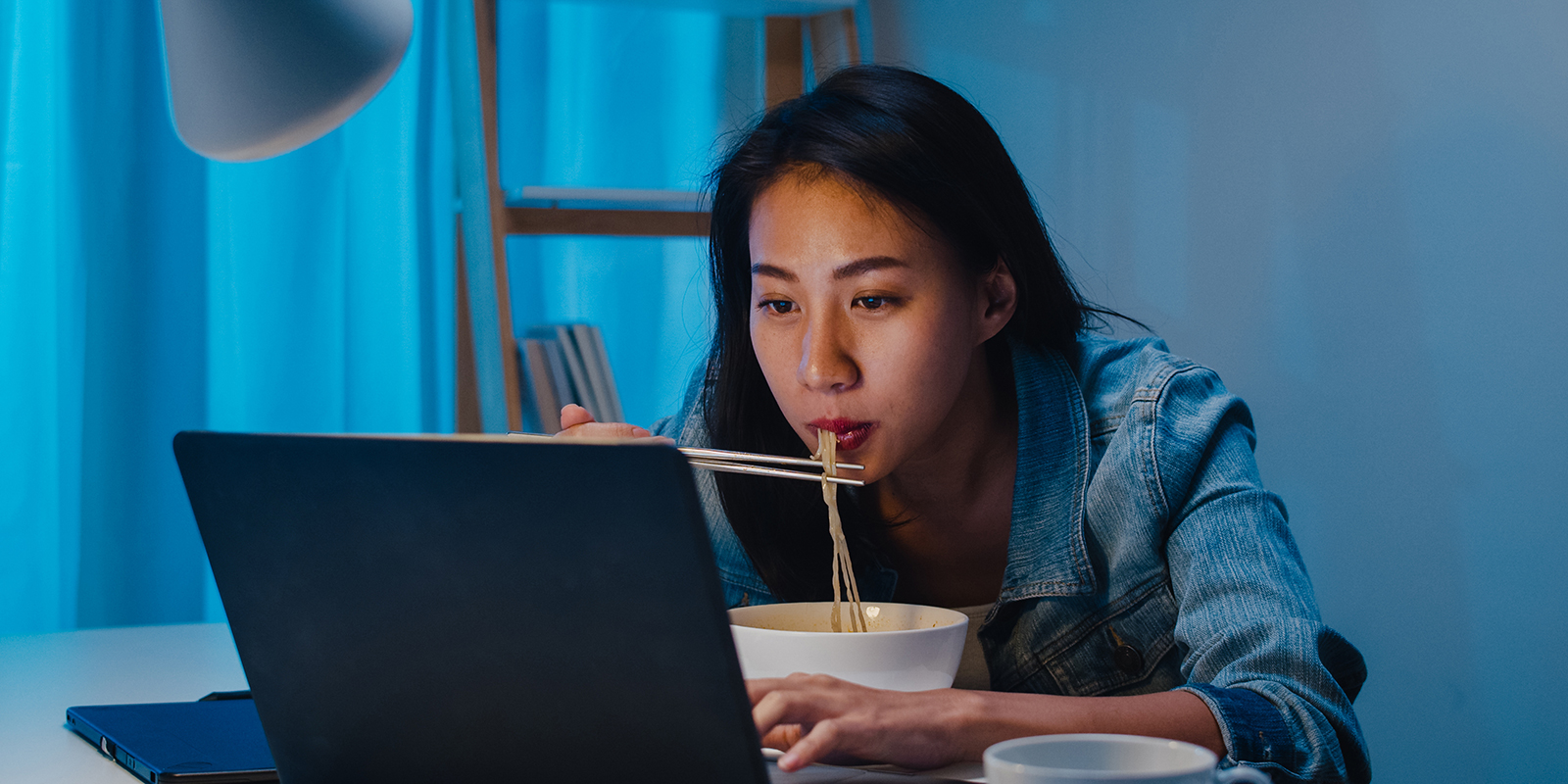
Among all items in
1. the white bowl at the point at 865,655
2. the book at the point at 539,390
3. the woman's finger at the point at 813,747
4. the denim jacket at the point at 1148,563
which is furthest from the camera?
the book at the point at 539,390

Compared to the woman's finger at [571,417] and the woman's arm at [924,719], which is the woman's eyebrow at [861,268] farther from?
the woman's arm at [924,719]

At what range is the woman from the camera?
96cm

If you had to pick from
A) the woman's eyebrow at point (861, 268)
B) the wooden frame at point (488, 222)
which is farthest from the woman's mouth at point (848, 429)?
the wooden frame at point (488, 222)

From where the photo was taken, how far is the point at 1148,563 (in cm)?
104

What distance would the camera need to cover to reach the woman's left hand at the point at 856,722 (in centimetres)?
62

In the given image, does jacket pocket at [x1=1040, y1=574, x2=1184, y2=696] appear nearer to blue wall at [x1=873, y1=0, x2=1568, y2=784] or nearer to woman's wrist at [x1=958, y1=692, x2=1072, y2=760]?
woman's wrist at [x1=958, y1=692, x2=1072, y2=760]

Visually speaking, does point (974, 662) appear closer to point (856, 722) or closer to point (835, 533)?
point (835, 533)

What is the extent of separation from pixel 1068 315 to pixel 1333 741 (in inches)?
21.3

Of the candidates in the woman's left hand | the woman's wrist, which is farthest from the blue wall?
the woman's left hand

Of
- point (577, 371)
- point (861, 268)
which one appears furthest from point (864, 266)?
point (577, 371)

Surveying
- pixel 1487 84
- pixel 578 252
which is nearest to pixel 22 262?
pixel 578 252

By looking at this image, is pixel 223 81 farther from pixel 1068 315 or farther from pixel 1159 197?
pixel 1159 197

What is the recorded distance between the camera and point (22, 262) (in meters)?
2.26

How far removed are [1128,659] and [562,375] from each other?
1.58 meters
